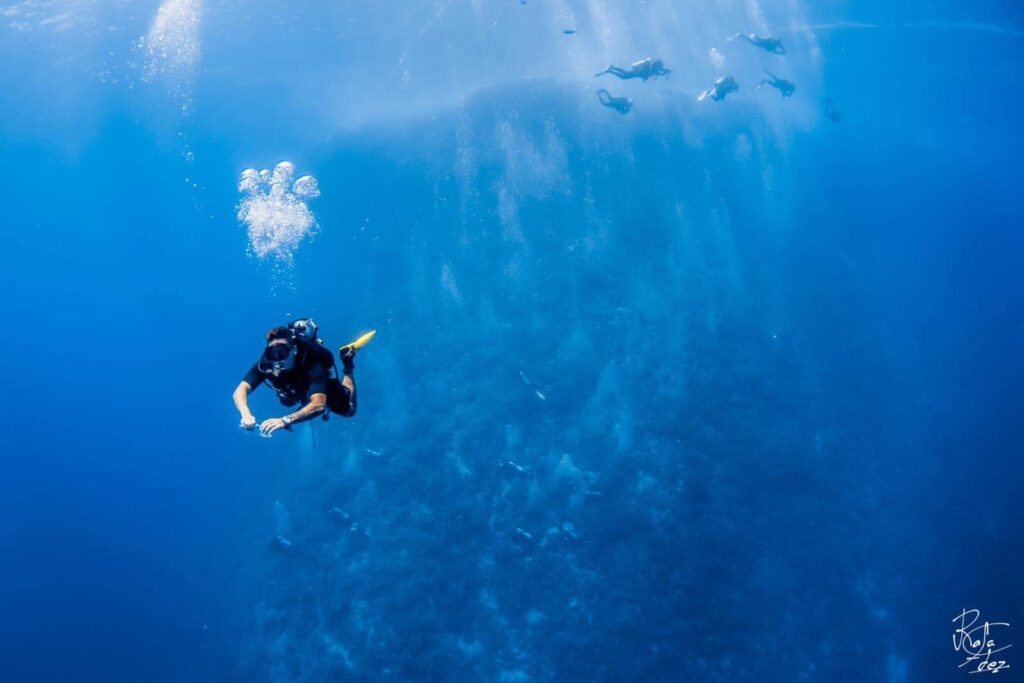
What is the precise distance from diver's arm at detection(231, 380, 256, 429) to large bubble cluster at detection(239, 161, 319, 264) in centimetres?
4278

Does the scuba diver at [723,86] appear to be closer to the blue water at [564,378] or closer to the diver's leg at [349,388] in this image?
the blue water at [564,378]

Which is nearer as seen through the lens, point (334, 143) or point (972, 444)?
point (972, 444)

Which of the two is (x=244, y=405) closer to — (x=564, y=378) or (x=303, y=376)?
(x=303, y=376)

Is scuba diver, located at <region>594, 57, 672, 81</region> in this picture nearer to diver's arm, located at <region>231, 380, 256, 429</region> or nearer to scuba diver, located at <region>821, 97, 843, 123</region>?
scuba diver, located at <region>821, 97, 843, 123</region>

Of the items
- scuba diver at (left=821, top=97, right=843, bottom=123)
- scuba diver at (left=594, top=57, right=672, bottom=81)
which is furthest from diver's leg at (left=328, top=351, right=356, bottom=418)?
scuba diver at (left=821, top=97, right=843, bottom=123)

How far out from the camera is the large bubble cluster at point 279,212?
46562 mm

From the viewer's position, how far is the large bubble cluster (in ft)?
153

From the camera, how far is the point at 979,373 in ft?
84.8

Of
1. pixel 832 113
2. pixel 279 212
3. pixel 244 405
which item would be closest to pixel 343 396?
pixel 244 405

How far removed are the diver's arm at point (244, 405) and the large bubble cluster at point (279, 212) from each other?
140 feet

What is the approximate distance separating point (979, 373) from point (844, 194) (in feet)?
59.6

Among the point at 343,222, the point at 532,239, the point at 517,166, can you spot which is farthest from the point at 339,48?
the point at 532,239

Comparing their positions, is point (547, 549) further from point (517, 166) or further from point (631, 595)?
point (517, 166)

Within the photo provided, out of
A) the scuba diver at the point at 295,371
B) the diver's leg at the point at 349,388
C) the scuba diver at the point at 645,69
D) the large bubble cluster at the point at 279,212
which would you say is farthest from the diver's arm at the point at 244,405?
the large bubble cluster at the point at 279,212
